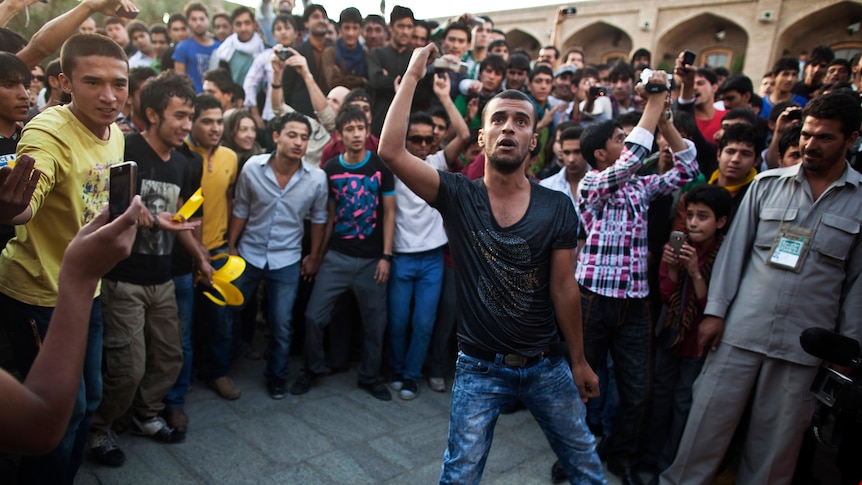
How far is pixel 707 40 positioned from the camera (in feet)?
63.3

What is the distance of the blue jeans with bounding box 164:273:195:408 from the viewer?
3.44m

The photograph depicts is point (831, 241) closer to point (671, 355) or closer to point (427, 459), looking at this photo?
point (671, 355)

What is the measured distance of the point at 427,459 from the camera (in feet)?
10.6

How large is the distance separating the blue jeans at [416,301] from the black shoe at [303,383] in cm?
71

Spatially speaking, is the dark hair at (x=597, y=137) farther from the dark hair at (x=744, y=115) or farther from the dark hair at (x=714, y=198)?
the dark hair at (x=744, y=115)

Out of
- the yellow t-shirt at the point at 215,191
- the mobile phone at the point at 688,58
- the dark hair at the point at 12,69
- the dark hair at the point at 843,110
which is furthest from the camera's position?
the yellow t-shirt at the point at 215,191

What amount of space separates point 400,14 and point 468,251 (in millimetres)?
4512

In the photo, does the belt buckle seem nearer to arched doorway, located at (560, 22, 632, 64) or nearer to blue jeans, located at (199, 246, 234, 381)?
blue jeans, located at (199, 246, 234, 381)

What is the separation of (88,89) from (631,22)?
840 inches

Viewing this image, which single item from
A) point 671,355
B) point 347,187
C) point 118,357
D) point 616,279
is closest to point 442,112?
point 347,187

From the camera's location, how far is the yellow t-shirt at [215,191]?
3812mm

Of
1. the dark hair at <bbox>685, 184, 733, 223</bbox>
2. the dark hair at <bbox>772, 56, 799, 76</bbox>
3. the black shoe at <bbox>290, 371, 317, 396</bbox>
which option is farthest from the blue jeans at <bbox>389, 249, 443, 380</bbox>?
the dark hair at <bbox>772, 56, 799, 76</bbox>

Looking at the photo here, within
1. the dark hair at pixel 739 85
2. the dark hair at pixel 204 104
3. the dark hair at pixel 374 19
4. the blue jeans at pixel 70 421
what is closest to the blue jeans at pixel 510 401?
the blue jeans at pixel 70 421

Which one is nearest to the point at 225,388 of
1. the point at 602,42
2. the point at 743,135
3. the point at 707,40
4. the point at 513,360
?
the point at 513,360
